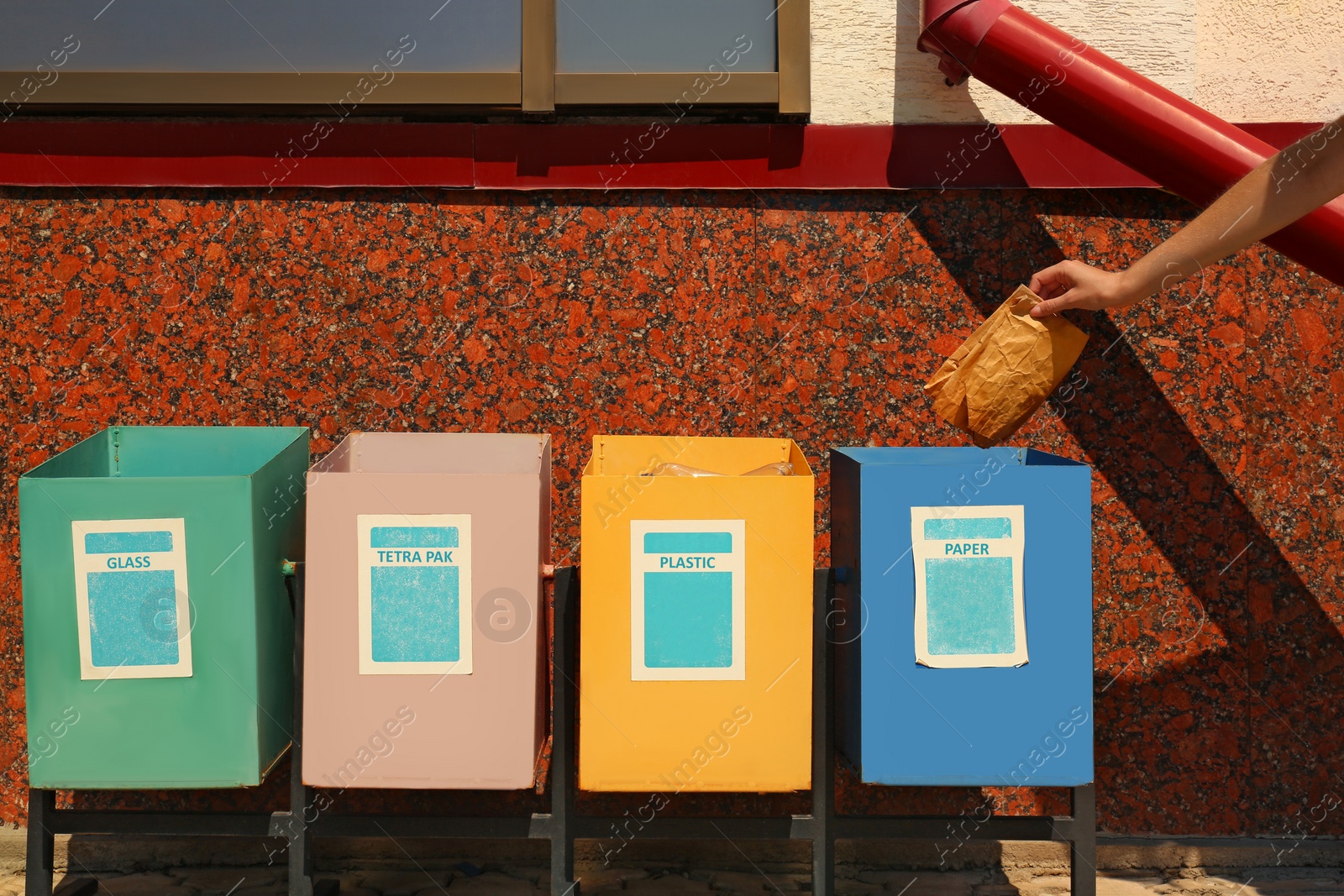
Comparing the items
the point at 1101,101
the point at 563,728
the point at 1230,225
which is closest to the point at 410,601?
the point at 563,728

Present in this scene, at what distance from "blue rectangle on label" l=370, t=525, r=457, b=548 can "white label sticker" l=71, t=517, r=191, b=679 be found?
1.59 ft

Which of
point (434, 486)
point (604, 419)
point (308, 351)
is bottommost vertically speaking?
point (434, 486)

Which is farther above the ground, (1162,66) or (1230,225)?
(1162,66)

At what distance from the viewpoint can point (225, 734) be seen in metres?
2.39

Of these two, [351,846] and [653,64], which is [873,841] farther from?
[653,64]

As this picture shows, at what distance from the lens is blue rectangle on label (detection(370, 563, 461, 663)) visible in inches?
90.7

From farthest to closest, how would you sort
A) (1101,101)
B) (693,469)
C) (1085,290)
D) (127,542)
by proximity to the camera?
(1101,101), (693,469), (1085,290), (127,542)

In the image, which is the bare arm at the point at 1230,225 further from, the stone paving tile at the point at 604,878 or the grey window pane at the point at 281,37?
the stone paving tile at the point at 604,878

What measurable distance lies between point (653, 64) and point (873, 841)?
264cm

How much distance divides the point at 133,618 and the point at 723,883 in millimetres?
1892

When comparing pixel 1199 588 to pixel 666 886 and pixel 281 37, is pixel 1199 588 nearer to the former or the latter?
pixel 666 886

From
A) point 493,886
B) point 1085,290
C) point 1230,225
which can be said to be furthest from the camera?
point 493,886

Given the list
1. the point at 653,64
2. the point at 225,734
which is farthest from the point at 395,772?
the point at 653,64

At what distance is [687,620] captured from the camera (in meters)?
2.30
